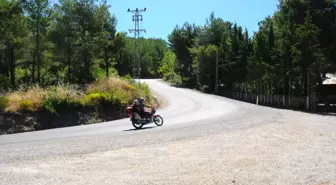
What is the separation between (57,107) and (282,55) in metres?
23.6

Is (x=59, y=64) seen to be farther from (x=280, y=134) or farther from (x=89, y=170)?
(x=89, y=170)

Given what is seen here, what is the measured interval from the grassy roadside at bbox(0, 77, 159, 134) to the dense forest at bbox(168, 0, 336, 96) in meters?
16.8

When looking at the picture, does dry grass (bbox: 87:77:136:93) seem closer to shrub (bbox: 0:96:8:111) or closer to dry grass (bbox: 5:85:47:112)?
dry grass (bbox: 5:85:47:112)

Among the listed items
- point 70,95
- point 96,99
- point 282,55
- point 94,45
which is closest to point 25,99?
point 70,95

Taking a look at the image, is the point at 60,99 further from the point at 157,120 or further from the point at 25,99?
the point at 157,120

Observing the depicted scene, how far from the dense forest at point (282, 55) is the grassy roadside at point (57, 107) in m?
16.8

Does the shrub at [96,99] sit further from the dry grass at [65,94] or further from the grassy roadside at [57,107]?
the dry grass at [65,94]

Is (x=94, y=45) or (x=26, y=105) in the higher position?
(x=94, y=45)

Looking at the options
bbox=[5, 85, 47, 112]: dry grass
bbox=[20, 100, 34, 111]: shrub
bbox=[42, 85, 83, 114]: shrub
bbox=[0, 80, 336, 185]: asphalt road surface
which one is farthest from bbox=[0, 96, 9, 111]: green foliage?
bbox=[0, 80, 336, 185]: asphalt road surface

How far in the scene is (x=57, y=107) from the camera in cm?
2477

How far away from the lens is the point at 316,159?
32.7ft

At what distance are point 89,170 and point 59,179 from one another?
969mm

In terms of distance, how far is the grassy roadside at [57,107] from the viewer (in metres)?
22.3

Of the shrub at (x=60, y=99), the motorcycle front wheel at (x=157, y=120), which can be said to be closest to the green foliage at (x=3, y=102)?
the shrub at (x=60, y=99)
